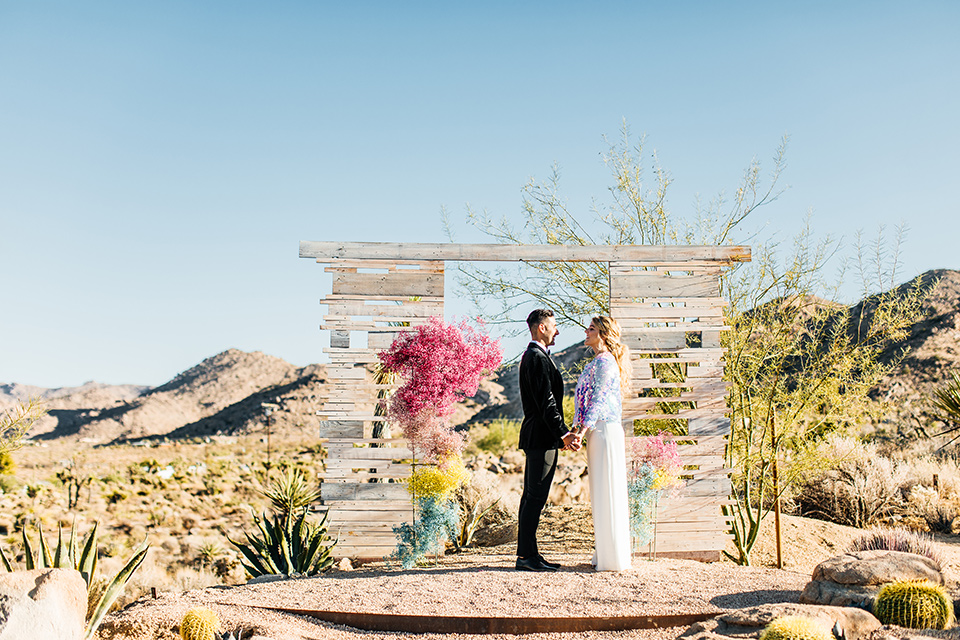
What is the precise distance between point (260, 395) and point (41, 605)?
1894 inches

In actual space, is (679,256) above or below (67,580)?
above

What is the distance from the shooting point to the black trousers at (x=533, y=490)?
6.42 m

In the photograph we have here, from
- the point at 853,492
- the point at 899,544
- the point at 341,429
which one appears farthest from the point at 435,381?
the point at 853,492

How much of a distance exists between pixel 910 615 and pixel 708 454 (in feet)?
11.0

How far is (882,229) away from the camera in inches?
387

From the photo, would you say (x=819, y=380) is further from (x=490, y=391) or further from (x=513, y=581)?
(x=490, y=391)

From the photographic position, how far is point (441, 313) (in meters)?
7.91

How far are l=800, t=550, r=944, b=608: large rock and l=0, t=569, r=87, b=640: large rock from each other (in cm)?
497

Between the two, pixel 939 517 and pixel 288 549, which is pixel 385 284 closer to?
pixel 288 549

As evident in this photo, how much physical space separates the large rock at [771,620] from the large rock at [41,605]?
12.8ft

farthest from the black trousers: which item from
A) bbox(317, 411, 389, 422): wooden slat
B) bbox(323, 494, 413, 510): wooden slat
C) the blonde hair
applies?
bbox(317, 411, 389, 422): wooden slat

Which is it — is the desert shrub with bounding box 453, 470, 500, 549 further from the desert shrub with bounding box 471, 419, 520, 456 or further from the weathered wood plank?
the desert shrub with bounding box 471, 419, 520, 456

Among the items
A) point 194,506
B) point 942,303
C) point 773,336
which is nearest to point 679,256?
point 773,336

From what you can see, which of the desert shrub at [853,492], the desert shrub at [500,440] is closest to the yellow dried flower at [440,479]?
the desert shrub at [853,492]
